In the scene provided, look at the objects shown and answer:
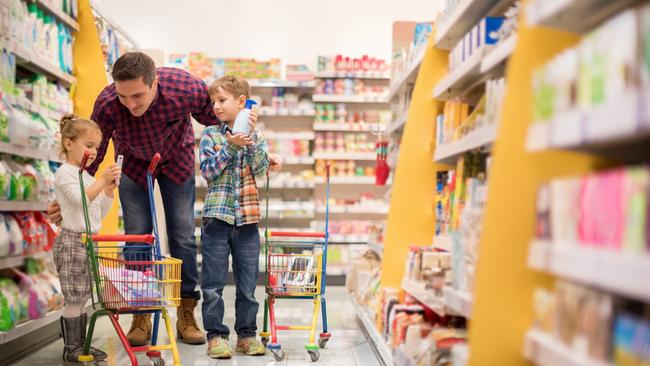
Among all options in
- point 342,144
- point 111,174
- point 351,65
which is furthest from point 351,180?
point 111,174

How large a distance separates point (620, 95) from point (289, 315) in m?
4.25

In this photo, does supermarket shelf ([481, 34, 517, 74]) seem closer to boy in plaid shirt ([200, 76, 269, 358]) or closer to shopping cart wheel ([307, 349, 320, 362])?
boy in plaid shirt ([200, 76, 269, 358])

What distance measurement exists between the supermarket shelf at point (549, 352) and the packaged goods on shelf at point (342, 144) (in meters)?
6.53

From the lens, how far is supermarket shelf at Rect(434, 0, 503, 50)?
262 cm

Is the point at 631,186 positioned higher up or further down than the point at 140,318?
higher up

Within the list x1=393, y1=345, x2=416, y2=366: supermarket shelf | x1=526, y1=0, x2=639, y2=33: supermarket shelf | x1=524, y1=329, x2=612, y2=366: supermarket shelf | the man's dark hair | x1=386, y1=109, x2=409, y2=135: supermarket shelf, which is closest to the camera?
x1=524, y1=329, x2=612, y2=366: supermarket shelf

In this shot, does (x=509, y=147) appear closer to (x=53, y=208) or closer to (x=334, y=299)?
(x=53, y=208)

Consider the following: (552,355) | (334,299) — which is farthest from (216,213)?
(334,299)

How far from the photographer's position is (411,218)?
3.30 meters

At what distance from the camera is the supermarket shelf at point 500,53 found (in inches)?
76.5

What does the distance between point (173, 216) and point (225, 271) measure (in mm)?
521

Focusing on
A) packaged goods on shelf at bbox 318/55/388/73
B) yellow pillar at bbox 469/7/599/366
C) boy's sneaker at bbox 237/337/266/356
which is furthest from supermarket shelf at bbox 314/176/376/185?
yellow pillar at bbox 469/7/599/366

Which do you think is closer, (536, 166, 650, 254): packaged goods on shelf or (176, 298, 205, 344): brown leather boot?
(536, 166, 650, 254): packaged goods on shelf

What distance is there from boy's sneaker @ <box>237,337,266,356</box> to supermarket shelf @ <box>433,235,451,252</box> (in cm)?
115
